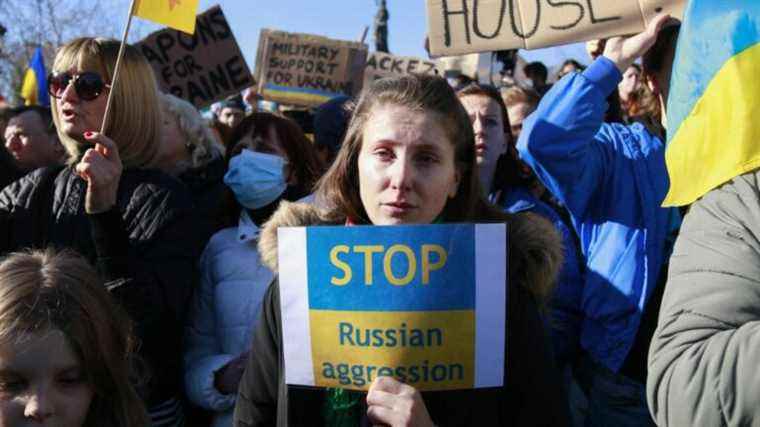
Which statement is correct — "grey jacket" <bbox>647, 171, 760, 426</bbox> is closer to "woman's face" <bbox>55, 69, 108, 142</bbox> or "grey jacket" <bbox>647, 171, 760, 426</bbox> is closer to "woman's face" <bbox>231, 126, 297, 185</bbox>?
"woman's face" <bbox>55, 69, 108, 142</bbox>

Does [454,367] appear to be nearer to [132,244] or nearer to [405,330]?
[405,330]

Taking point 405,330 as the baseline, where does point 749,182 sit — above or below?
above

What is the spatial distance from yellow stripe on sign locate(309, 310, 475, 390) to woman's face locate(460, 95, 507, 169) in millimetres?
1852

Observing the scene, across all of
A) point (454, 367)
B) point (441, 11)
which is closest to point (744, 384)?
point (454, 367)

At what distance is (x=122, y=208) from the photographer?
8.11 ft

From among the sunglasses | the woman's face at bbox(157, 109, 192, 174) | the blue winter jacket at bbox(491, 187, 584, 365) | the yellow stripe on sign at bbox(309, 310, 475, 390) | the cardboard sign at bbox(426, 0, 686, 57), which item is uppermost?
the cardboard sign at bbox(426, 0, 686, 57)

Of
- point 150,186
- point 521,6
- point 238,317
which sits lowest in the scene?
point 238,317

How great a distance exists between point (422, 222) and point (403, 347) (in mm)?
377

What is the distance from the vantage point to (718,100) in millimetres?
1227

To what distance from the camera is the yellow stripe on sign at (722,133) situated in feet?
3.87

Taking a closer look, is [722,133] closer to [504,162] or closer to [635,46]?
[635,46]

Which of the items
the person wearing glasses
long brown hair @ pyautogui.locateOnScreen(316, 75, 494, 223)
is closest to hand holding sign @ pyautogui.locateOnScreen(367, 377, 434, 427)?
long brown hair @ pyautogui.locateOnScreen(316, 75, 494, 223)

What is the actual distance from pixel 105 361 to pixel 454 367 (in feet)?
3.02

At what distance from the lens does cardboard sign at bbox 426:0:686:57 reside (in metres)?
2.68
